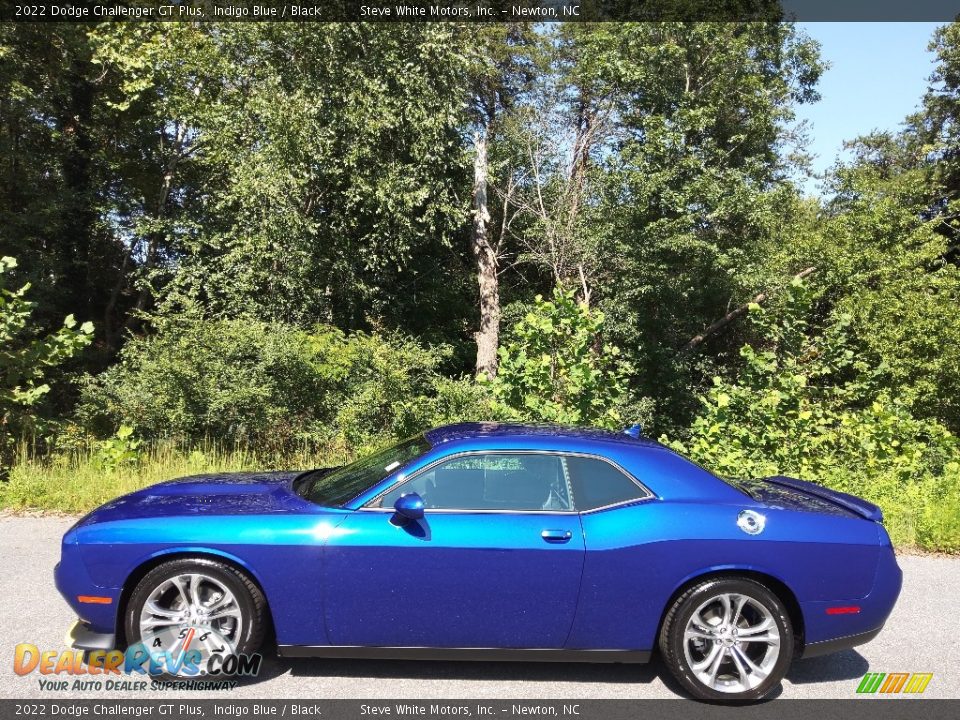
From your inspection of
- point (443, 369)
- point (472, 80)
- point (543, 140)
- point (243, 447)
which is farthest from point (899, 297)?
point (243, 447)

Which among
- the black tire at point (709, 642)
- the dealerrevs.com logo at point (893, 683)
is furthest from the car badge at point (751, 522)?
the dealerrevs.com logo at point (893, 683)

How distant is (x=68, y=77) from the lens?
1886cm

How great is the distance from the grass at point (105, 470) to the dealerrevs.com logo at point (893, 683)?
6.67m

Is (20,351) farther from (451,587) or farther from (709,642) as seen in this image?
(709,642)

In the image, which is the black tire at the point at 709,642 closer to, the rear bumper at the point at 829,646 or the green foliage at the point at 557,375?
the rear bumper at the point at 829,646

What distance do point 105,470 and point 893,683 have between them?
7870mm

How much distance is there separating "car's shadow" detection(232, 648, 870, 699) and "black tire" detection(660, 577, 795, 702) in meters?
0.11

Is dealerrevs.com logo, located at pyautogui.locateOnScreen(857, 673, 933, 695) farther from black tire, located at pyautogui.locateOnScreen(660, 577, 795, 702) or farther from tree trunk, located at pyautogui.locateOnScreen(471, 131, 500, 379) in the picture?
tree trunk, located at pyautogui.locateOnScreen(471, 131, 500, 379)

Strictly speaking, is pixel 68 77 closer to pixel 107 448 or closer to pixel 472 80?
pixel 472 80

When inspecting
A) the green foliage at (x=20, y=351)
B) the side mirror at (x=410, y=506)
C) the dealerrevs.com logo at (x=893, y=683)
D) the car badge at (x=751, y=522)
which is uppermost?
the green foliage at (x=20, y=351)

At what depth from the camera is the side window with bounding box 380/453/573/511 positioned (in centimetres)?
396

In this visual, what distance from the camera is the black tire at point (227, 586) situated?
148 inches

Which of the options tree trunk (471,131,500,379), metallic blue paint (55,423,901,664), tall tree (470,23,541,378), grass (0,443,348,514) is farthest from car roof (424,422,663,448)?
tree trunk (471,131,500,379)

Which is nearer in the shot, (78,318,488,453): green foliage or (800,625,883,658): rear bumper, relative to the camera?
(800,625,883,658): rear bumper
